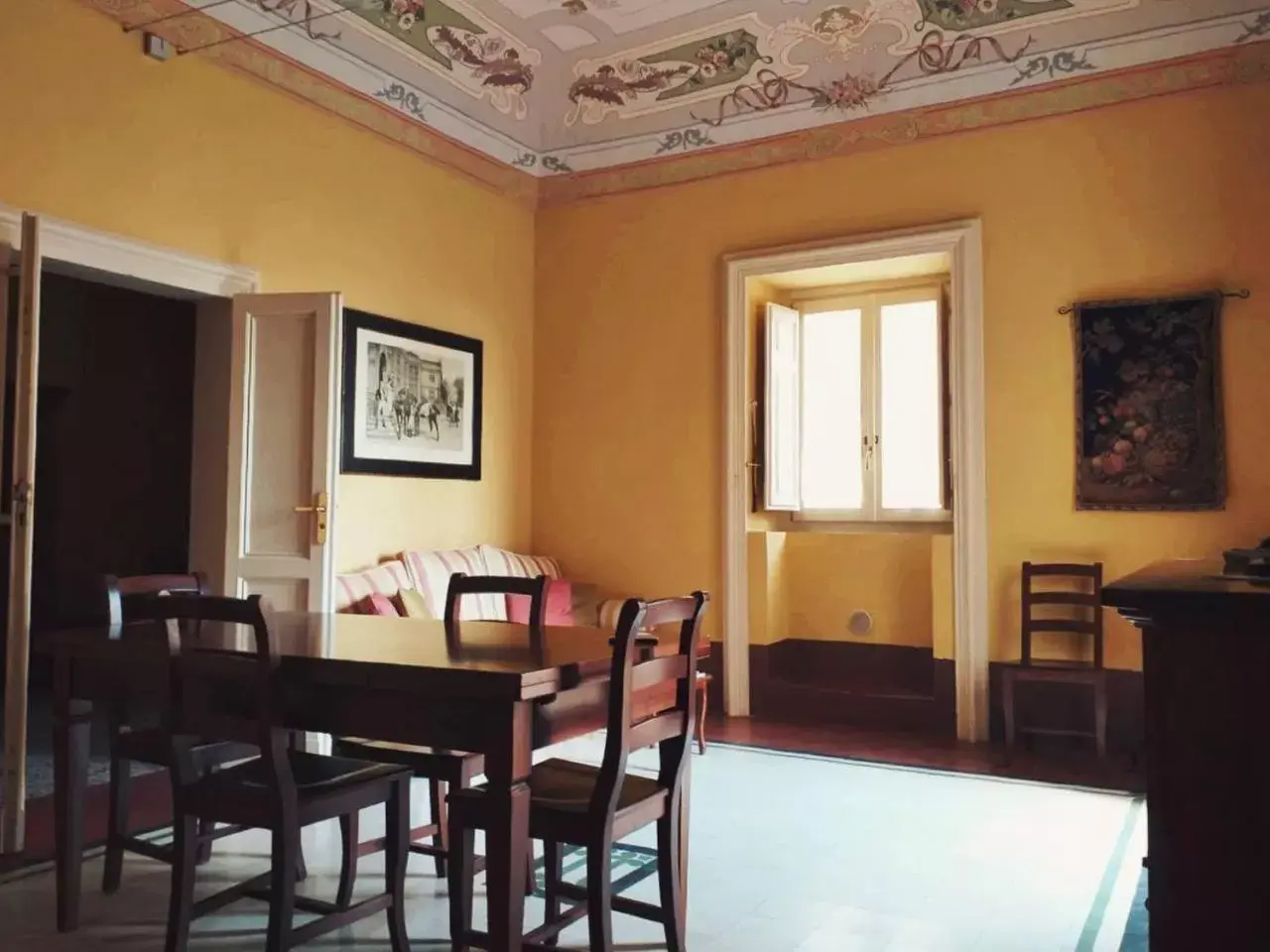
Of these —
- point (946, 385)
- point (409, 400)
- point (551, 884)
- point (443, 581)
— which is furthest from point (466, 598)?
point (946, 385)

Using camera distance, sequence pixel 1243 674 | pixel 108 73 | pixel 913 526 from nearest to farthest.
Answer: pixel 1243 674 < pixel 108 73 < pixel 913 526

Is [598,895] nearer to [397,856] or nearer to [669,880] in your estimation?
[669,880]

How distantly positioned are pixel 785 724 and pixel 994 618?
1.30 meters

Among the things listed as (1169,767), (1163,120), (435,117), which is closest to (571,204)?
(435,117)

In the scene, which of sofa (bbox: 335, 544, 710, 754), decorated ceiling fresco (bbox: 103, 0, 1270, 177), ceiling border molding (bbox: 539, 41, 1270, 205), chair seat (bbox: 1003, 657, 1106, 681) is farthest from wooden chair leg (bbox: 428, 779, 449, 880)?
ceiling border molding (bbox: 539, 41, 1270, 205)

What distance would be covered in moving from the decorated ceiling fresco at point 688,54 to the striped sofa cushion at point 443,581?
2452 millimetres

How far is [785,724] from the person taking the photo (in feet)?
19.1

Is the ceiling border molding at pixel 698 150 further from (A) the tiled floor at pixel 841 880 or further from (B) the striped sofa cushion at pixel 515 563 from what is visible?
(A) the tiled floor at pixel 841 880

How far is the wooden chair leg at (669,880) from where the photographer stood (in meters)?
2.54

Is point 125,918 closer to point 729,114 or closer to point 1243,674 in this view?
point 1243,674

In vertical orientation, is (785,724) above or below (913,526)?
below

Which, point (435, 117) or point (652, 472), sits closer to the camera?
point (435, 117)

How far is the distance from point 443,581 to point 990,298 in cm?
329

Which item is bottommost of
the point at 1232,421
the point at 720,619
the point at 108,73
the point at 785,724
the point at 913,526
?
the point at 785,724
